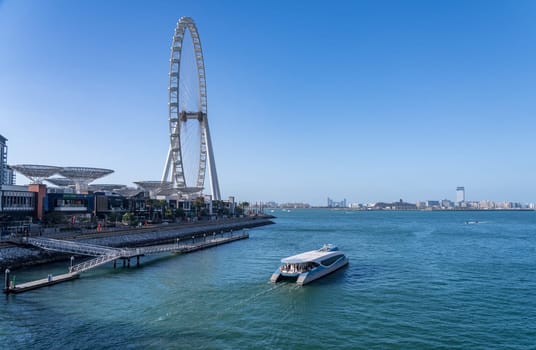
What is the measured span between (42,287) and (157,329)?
575 inches

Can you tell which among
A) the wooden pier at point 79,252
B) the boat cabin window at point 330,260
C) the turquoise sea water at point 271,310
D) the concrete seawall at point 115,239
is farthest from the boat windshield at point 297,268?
the concrete seawall at point 115,239

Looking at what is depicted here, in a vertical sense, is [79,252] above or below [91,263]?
above

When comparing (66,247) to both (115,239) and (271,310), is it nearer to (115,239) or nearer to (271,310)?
(115,239)

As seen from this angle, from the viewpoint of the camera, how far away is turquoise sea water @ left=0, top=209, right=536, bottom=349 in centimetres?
2117

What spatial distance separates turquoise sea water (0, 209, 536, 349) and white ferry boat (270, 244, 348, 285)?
1.07 metres

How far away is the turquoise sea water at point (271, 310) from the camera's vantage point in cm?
2117

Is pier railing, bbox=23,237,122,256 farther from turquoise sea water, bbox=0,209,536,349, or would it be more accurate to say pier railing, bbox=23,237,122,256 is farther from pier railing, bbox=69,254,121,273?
turquoise sea water, bbox=0,209,536,349

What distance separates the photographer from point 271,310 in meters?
Result: 27.1

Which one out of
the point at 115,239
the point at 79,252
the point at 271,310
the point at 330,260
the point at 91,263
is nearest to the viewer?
the point at 271,310

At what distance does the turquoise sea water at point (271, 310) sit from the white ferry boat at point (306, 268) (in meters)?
1.07

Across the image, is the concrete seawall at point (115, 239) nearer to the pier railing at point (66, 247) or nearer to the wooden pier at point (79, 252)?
the pier railing at point (66, 247)

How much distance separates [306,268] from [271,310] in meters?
10.8

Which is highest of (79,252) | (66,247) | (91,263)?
(66,247)

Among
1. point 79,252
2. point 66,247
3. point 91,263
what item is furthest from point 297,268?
point 66,247
